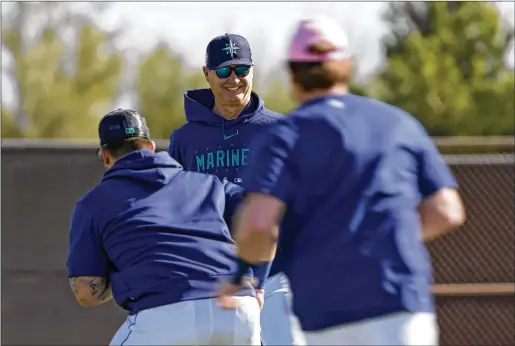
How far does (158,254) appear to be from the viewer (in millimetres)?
4848

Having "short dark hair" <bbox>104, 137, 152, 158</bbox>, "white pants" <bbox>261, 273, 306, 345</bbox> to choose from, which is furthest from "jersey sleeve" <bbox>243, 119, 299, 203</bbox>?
"white pants" <bbox>261, 273, 306, 345</bbox>

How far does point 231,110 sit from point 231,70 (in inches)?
9.8

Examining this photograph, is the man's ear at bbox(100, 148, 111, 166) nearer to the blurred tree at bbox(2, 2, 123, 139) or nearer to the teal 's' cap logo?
the teal 's' cap logo

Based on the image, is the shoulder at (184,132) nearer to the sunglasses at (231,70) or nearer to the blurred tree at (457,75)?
the sunglasses at (231,70)

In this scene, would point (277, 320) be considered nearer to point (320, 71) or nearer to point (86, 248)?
point (86, 248)

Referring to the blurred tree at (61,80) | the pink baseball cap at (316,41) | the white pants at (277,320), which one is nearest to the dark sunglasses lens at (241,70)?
the white pants at (277,320)

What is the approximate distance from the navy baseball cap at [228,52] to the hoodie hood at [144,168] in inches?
64.7

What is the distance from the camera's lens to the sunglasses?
6.56 meters

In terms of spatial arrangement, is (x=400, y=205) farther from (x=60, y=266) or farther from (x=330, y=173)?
(x=60, y=266)

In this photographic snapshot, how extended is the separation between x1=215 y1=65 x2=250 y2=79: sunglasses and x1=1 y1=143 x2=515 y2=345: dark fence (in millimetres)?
3422

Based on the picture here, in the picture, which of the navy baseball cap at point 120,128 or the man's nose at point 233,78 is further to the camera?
the man's nose at point 233,78

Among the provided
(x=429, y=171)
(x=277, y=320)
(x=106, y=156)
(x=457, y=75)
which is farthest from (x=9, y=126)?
(x=429, y=171)

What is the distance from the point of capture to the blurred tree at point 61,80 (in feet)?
168

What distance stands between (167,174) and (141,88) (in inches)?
2118
